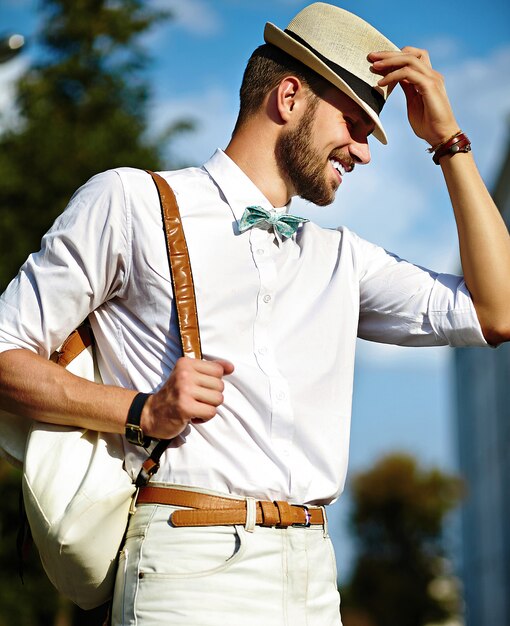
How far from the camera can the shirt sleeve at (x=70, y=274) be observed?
2.72 m

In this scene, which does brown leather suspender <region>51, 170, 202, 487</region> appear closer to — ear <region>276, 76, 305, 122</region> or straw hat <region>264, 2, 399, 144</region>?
ear <region>276, 76, 305, 122</region>

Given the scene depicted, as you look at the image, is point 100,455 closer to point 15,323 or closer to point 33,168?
point 15,323

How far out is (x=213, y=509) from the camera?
259cm

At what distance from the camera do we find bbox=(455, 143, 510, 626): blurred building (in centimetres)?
4175

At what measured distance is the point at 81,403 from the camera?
103 inches

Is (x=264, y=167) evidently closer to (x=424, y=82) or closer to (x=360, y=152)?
(x=360, y=152)

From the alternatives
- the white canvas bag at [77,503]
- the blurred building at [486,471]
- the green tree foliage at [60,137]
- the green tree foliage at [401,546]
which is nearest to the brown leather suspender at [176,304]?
the white canvas bag at [77,503]

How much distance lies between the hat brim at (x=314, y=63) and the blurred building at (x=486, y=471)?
3560 centimetres

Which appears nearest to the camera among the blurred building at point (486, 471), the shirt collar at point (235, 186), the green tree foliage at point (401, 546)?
the shirt collar at point (235, 186)

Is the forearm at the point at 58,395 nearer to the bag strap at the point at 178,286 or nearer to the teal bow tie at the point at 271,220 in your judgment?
the bag strap at the point at 178,286

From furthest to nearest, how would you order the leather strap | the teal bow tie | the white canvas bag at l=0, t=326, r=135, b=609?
the teal bow tie, the leather strap, the white canvas bag at l=0, t=326, r=135, b=609

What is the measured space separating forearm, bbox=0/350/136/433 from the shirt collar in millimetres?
685

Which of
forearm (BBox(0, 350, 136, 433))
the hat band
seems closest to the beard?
the hat band

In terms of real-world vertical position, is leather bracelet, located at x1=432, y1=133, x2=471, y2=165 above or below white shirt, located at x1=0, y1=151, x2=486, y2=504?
above
